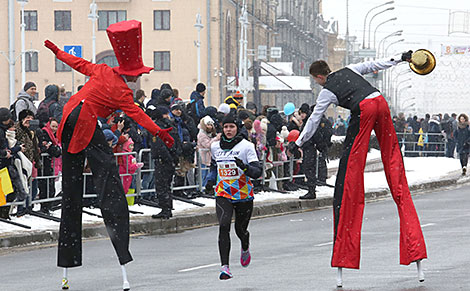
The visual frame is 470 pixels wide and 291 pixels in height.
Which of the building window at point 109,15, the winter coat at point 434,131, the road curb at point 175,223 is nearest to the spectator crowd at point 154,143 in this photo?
the road curb at point 175,223

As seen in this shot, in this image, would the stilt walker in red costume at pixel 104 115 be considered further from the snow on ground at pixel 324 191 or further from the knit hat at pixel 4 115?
the knit hat at pixel 4 115

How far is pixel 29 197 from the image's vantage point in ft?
48.2

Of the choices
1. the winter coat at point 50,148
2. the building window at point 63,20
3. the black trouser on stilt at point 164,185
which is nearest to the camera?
the winter coat at point 50,148

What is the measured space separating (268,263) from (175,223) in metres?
5.04

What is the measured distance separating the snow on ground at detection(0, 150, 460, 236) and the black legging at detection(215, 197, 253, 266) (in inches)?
173

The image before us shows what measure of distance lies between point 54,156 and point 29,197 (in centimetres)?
83

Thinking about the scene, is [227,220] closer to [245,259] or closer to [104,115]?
[245,259]

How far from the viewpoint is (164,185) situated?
52.3 feet

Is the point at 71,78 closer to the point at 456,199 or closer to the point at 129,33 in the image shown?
the point at 456,199

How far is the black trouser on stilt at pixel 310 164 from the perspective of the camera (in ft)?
65.6

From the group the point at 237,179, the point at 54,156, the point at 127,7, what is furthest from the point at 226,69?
the point at 237,179

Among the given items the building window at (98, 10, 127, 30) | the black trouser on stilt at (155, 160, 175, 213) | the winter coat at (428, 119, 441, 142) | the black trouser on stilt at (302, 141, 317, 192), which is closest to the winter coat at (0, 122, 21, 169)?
the black trouser on stilt at (155, 160, 175, 213)

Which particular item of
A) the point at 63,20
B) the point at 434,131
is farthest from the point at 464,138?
the point at 63,20

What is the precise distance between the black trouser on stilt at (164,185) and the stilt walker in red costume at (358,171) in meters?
7.20
